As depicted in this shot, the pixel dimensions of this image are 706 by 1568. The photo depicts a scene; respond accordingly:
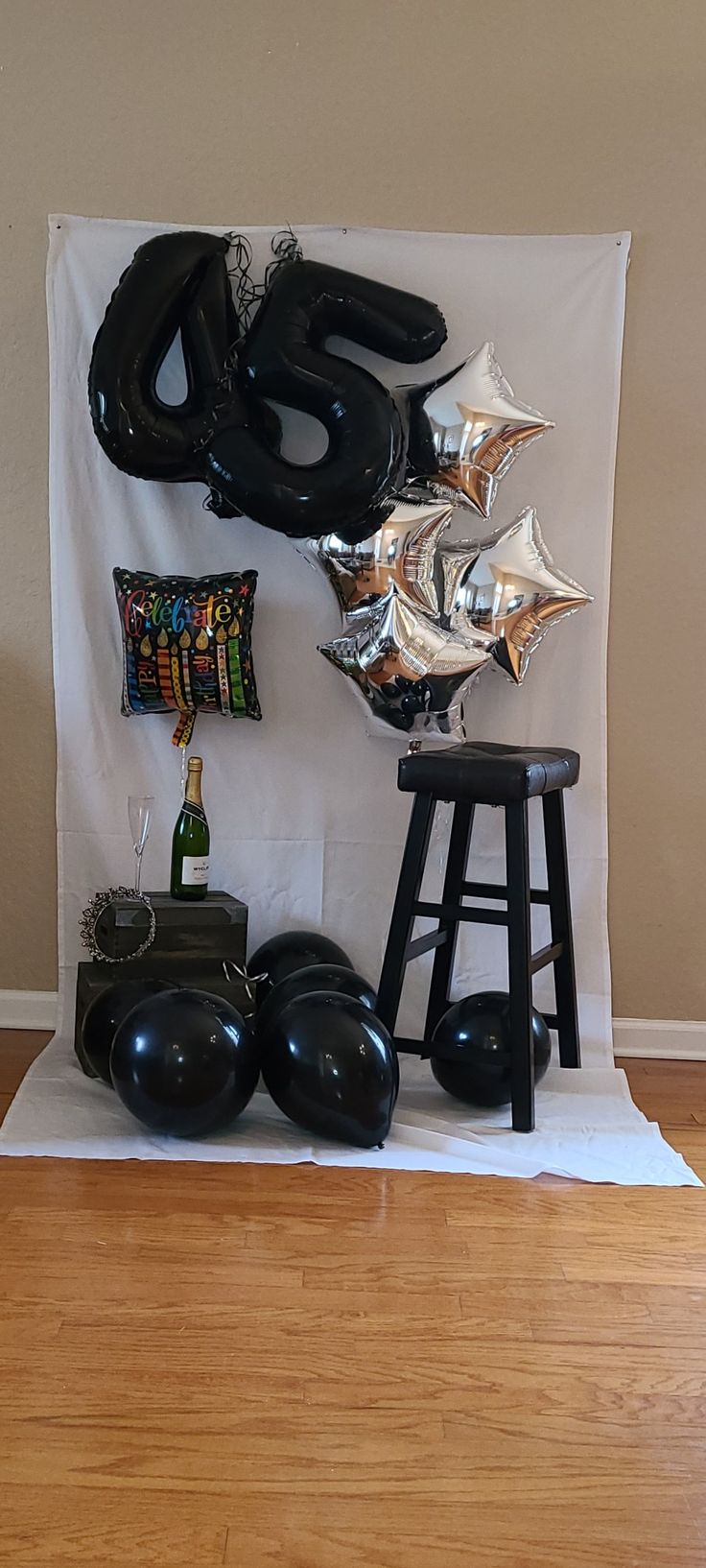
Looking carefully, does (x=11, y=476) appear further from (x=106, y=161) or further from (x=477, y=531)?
(x=477, y=531)

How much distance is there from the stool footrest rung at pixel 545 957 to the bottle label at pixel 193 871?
66 centimetres

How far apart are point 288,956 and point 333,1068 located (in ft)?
1.58

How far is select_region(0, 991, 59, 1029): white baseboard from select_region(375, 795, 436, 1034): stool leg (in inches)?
31.1

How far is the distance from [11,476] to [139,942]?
100 centimetres

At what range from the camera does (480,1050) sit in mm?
2111

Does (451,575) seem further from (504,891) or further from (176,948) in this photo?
(176,948)

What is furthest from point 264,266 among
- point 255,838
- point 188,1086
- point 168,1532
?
point 168,1532

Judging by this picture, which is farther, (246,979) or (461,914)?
(246,979)

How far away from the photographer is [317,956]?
2.34 meters

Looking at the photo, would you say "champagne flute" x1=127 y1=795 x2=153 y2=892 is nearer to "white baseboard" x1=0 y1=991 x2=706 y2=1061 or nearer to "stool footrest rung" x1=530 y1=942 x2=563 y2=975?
"white baseboard" x1=0 y1=991 x2=706 y2=1061

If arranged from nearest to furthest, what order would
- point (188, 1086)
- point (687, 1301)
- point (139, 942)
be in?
point (687, 1301) < point (188, 1086) < point (139, 942)

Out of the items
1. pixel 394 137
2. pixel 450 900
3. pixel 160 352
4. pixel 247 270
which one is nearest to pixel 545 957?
pixel 450 900

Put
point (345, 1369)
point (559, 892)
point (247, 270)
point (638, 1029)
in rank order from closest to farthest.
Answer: point (345, 1369), point (559, 892), point (247, 270), point (638, 1029)

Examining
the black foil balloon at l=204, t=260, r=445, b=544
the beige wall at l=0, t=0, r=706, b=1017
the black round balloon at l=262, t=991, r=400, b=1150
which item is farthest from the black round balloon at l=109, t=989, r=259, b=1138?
the beige wall at l=0, t=0, r=706, b=1017
